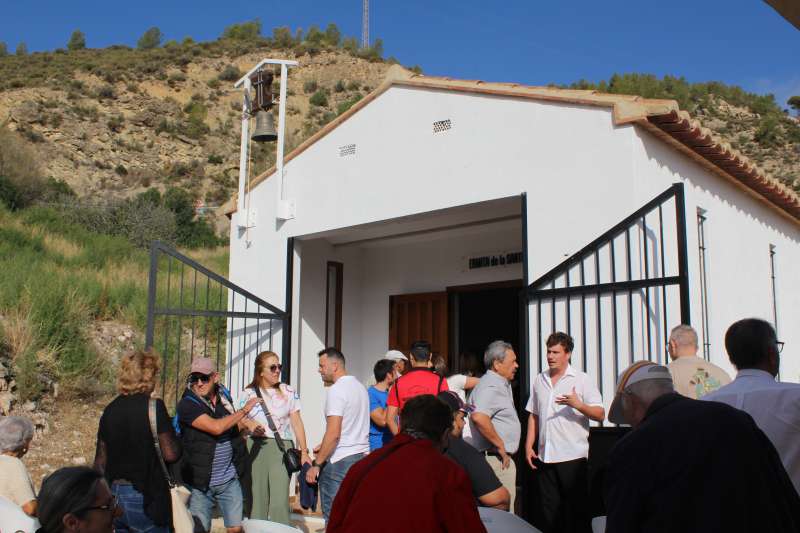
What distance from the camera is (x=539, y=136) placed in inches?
273

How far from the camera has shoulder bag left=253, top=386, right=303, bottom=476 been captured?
620cm

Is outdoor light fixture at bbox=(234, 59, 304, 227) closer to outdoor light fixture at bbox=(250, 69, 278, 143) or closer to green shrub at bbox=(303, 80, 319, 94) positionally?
outdoor light fixture at bbox=(250, 69, 278, 143)

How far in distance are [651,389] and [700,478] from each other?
53 cm

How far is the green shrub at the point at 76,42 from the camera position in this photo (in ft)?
167

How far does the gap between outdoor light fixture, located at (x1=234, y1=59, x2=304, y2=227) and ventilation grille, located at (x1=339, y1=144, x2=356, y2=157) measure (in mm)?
763

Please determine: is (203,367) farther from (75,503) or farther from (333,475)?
(75,503)

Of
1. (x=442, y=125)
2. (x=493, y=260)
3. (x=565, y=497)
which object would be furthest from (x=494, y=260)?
(x=565, y=497)

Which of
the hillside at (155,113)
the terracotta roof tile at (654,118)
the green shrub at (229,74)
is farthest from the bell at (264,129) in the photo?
the green shrub at (229,74)

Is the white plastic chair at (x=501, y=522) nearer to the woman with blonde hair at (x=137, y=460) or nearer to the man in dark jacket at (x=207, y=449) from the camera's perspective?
the woman with blonde hair at (x=137, y=460)

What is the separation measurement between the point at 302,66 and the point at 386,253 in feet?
140

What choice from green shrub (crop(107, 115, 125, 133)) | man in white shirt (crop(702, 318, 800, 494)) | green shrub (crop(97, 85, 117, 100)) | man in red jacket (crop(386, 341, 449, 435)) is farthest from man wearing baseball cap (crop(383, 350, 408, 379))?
green shrub (crop(97, 85, 117, 100))

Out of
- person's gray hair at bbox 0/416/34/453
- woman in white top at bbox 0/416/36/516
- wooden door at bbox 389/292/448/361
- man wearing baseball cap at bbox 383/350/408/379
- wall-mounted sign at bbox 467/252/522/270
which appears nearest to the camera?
woman in white top at bbox 0/416/36/516

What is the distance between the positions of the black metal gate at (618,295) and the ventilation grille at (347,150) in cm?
298

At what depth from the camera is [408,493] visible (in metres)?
2.87
